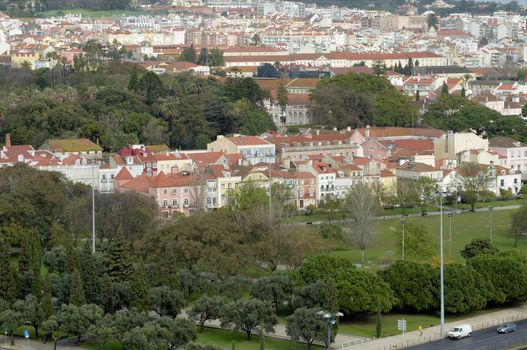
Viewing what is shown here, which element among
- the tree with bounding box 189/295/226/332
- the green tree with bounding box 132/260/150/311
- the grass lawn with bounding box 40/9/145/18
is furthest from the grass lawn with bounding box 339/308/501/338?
the grass lawn with bounding box 40/9/145/18

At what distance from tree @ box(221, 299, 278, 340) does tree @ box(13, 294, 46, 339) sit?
4.30 m

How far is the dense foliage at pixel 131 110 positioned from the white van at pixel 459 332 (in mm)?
33726

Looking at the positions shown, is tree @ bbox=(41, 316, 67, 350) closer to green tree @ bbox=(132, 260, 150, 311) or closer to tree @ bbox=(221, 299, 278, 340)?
green tree @ bbox=(132, 260, 150, 311)

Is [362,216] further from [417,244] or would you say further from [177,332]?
[177,332]

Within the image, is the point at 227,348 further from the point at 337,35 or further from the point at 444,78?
the point at 337,35

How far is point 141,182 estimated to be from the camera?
2144 inches

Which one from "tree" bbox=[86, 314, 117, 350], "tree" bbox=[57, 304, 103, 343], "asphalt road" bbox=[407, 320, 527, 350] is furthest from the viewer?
"tree" bbox=[57, 304, 103, 343]

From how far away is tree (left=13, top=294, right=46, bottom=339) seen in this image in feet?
111

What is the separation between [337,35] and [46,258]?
109 m

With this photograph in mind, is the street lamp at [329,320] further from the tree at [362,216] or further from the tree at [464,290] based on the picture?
the tree at [362,216]

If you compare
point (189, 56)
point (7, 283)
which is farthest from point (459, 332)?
point (189, 56)

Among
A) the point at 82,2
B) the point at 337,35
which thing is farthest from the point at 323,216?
the point at 82,2

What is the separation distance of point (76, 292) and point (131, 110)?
37.4 metres

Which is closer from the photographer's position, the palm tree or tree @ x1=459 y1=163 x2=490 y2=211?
tree @ x1=459 y1=163 x2=490 y2=211
